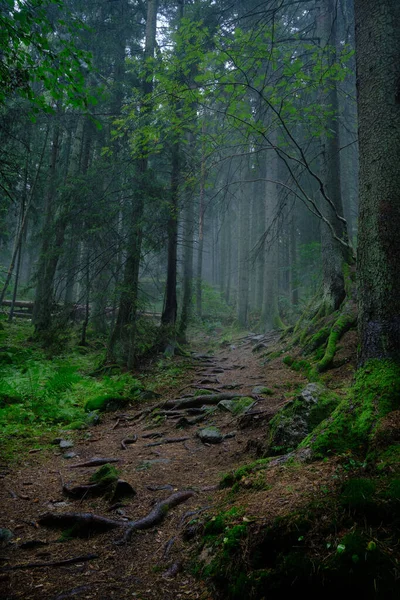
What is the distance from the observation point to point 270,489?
3.06 metres

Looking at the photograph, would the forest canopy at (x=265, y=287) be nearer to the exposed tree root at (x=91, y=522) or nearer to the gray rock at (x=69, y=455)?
the exposed tree root at (x=91, y=522)

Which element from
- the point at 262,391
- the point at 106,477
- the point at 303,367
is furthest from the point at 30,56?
the point at 303,367

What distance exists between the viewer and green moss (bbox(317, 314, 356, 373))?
757 cm

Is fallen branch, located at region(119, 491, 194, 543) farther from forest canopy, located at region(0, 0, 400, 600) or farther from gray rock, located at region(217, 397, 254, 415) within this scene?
gray rock, located at region(217, 397, 254, 415)

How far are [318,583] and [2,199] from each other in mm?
16832

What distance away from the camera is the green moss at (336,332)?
7.57m

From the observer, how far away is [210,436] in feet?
A: 19.8

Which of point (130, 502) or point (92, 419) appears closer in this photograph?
point (130, 502)

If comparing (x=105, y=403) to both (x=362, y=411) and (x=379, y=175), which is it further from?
(x=379, y=175)

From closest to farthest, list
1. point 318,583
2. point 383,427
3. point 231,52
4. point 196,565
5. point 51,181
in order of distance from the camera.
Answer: point 318,583
point 196,565
point 383,427
point 231,52
point 51,181

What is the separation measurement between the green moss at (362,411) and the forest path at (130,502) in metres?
1.33

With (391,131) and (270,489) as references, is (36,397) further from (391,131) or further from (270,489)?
(391,131)

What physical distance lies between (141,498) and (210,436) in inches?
82.1

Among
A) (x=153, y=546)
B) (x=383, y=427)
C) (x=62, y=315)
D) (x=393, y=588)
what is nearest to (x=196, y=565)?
(x=153, y=546)
